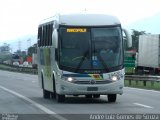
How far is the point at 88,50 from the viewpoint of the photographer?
21109mm

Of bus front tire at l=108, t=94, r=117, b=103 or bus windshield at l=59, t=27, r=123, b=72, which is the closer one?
bus windshield at l=59, t=27, r=123, b=72

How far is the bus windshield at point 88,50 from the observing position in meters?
21.0

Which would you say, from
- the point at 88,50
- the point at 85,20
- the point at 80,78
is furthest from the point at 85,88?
the point at 85,20

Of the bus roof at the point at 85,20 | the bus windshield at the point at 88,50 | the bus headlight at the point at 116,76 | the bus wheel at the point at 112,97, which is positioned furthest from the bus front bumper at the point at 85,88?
the bus roof at the point at 85,20

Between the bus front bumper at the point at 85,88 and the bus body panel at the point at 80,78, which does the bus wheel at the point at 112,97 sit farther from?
the bus front bumper at the point at 85,88

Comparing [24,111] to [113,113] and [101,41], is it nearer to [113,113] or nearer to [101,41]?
[113,113]

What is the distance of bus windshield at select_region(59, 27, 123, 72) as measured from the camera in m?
21.0

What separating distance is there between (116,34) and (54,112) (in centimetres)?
512

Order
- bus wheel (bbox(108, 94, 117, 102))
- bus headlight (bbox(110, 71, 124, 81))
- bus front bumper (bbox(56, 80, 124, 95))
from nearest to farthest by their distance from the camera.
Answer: bus front bumper (bbox(56, 80, 124, 95)), bus headlight (bbox(110, 71, 124, 81)), bus wheel (bbox(108, 94, 117, 102))

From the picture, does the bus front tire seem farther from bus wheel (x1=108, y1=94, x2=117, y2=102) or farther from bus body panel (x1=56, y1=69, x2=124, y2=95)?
bus body panel (x1=56, y1=69, x2=124, y2=95)

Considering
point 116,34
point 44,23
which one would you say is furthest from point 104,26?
point 44,23

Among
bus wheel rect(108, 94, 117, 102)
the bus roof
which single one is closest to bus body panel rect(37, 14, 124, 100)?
the bus roof

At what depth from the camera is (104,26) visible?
21.3 meters

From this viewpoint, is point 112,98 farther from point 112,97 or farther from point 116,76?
point 116,76
